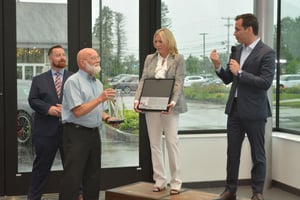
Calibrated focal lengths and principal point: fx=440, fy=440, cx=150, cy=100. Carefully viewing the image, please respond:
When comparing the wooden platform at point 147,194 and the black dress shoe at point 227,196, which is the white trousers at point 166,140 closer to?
the wooden platform at point 147,194

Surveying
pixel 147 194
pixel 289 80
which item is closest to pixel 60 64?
pixel 147 194

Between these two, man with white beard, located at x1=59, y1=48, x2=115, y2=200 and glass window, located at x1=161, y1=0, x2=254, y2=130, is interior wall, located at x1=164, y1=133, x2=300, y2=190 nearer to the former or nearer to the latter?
glass window, located at x1=161, y1=0, x2=254, y2=130

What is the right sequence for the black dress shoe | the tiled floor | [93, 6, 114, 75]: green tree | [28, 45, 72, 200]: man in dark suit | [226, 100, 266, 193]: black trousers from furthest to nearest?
[93, 6, 114, 75]: green tree → the tiled floor → [28, 45, 72, 200]: man in dark suit → the black dress shoe → [226, 100, 266, 193]: black trousers

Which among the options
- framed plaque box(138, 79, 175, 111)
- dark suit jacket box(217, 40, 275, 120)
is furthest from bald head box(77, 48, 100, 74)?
A: dark suit jacket box(217, 40, 275, 120)

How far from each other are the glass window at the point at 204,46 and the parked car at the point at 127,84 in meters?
0.63

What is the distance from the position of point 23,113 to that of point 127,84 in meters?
1.19

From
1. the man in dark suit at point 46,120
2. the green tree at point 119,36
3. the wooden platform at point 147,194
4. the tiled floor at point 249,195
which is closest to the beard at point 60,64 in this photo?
the man in dark suit at point 46,120

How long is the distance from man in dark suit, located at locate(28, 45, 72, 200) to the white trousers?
0.91 m

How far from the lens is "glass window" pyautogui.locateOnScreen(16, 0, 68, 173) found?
15.5 ft

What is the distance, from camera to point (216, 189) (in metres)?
5.09

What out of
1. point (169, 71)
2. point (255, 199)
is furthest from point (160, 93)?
point (255, 199)

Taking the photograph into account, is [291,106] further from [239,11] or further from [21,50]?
[21,50]

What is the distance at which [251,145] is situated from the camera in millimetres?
3527

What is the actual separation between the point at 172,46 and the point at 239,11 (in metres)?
1.89
